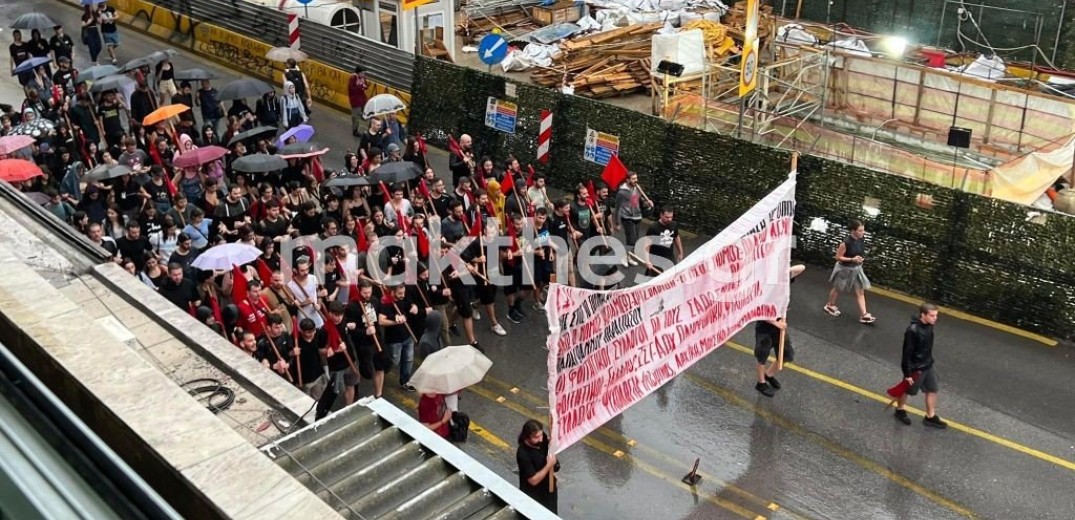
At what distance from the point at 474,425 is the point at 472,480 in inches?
184

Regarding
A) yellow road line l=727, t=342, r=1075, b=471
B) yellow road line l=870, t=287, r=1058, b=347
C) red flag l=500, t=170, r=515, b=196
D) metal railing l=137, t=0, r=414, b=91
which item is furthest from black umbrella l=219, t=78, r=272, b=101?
yellow road line l=870, t=287, r=1058, b=347

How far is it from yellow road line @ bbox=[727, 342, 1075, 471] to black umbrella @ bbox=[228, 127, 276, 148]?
25.8 ft

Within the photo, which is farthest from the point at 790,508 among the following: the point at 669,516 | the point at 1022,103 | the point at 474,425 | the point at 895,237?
the point at 1022,103

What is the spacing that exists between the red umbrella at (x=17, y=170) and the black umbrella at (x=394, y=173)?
434 centimetres

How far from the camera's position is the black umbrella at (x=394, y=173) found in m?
15.1

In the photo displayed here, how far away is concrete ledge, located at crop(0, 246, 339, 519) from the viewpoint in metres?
4.55

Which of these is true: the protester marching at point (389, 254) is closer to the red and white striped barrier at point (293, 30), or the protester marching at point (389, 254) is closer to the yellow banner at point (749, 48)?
the yellow banner at point (749, 48)

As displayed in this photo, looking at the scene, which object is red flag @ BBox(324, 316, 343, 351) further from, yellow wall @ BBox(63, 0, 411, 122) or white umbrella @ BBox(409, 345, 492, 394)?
yellow wall @ BBox(63, 0, 411, 122)

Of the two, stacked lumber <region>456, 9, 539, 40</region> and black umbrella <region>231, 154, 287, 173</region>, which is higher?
black umbrella <region>231, 154, 287, 173</region>

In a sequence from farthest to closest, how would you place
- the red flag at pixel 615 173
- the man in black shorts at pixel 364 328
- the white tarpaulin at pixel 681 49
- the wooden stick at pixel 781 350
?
the white tarpaulin at pixel 681 49
the red flag at pixel 615 173
the wooden stick at pixel 781 350
the man in black shorts at pixel 364 328

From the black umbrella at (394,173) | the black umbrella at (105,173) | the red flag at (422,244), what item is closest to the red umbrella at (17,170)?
the black umbrella at (105,173)

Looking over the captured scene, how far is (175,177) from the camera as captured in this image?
15.8 metres

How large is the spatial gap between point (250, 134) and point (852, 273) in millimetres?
8804

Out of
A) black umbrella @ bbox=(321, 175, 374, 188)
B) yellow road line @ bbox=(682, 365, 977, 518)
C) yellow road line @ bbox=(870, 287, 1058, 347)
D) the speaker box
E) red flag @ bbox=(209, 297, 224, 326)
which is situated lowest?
yellow road line @ bbox=(682, 365, 977, 518)
